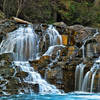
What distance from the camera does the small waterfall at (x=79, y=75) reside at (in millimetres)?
12166

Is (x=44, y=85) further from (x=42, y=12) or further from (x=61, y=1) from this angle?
(x=61, y=1)

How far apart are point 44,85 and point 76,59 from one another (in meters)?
2.24

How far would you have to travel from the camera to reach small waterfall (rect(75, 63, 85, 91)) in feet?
39.9

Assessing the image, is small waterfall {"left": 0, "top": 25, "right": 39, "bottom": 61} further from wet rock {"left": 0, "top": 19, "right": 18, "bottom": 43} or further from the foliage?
the foliage

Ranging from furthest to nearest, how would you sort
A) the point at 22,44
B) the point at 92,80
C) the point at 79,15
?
1. the point at 79,15
2. the point at 22,44
3. the point at 92,80

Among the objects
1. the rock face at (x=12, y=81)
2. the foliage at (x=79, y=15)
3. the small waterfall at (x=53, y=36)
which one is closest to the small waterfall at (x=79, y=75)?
the rock face at (x=12, y=81)

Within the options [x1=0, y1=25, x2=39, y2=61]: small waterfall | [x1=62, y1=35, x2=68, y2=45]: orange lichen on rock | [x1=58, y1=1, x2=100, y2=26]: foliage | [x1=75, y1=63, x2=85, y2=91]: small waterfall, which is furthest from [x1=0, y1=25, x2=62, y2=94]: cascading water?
[x1=58, y1=1, x2=100, y2=26]: foliage

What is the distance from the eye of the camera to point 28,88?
1135 cm

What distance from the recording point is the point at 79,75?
12297 mm

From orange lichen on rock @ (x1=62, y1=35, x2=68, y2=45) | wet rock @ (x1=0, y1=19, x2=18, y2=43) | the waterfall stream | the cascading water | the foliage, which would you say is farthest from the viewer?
the foliage

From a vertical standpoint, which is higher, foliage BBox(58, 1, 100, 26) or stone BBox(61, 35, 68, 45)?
foliage BBox(58, 1, 100, 26)

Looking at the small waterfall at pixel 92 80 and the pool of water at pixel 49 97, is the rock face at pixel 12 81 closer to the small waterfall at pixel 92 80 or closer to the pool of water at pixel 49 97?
the pool of water at pixel 49 97

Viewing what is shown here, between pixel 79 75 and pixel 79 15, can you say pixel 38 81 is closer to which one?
pixel 79 75

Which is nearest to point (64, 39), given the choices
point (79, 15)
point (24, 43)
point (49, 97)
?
point (24, 43)
